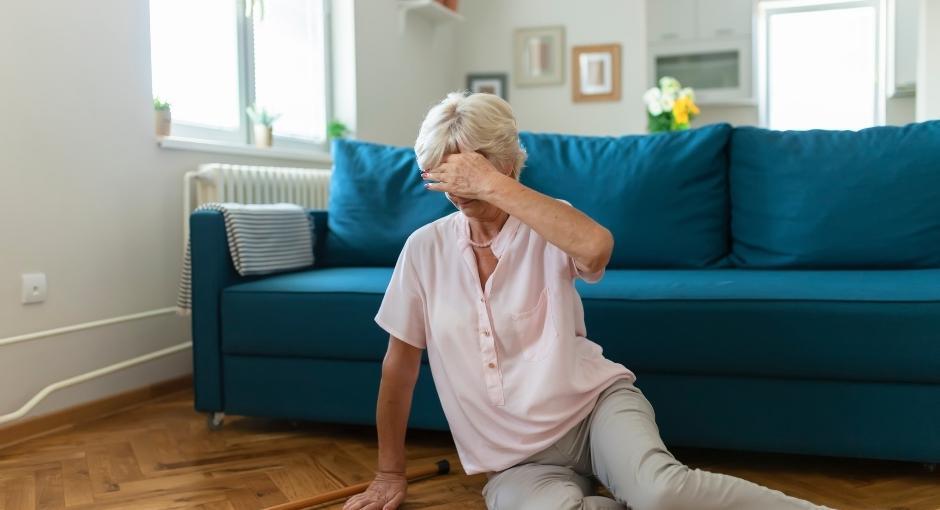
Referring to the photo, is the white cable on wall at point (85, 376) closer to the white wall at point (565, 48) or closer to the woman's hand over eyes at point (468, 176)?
the woman's hand over eyes at point (468, 176)

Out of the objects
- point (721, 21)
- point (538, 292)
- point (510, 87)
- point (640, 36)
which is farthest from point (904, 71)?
point (538, 292)

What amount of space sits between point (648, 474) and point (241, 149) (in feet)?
8.14

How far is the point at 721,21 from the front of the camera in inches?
231

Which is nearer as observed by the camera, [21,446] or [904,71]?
[21,446]

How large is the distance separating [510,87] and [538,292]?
4058mm

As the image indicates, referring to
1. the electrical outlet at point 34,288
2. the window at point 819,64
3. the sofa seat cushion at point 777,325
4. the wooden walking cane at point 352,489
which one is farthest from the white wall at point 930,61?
the electrical outlet at point 34,288

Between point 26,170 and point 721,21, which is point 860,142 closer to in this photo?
point 26,170

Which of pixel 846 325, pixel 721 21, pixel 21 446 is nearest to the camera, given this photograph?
pixel 846 325

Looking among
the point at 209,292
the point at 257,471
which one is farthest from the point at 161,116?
the point at 257,471

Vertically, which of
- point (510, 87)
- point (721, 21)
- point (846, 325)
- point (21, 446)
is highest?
point (721, 21)

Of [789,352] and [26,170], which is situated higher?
[26,170]

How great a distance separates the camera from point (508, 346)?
1454mm

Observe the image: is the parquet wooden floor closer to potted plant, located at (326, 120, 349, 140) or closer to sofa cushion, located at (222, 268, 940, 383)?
sofa cushion, located at (222, 268, 940, 383)

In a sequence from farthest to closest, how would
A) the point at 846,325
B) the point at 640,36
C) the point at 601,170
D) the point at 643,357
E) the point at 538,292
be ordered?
the point at 640,36 → the point at 601,170 → the point at 643,357 → the point at 846,325 → the point at 538,292
